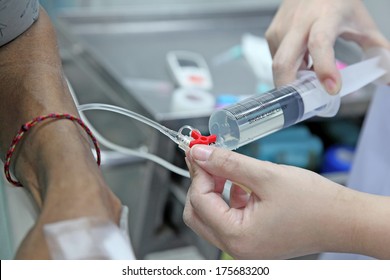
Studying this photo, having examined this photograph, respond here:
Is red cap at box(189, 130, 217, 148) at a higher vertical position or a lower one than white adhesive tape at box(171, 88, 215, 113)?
higher

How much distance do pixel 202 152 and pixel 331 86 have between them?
10.1 inches

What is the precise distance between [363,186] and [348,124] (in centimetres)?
46

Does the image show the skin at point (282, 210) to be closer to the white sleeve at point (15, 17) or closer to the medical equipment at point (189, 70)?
the white sleeve at point (15, 17)

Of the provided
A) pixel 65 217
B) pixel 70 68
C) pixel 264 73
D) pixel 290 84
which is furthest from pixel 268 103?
pixel 70 68

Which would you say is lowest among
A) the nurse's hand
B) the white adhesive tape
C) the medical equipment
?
the white adhesive tape

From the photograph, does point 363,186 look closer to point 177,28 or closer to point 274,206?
point 274,206

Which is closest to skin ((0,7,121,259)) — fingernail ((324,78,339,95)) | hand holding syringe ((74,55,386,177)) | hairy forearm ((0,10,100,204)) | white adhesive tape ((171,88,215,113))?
hairy forearm ((0,10,100,204))

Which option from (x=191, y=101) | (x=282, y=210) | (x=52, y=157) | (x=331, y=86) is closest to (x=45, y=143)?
(x=52, y=157)

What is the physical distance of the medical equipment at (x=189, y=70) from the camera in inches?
58.9

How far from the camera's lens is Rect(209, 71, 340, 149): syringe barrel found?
75 cm

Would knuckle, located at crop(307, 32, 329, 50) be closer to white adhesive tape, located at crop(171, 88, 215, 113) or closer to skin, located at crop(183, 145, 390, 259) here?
skin, located at crop(183, 145, 390, 259)

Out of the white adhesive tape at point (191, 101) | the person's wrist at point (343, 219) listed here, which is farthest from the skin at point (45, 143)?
the white adhesive tape at point (191, 101)
